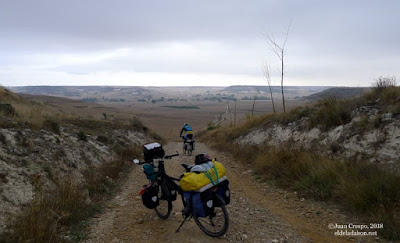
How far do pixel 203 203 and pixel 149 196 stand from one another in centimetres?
155

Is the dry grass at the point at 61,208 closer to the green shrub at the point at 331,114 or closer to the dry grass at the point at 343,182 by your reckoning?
the dry grass at the point at 343,182

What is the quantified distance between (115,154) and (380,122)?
9.94m

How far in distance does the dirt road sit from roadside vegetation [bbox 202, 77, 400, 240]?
346 millimetres

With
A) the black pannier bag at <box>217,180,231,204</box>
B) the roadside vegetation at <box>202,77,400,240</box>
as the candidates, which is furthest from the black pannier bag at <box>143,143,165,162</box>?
the roadside vegetation at <box>202,77,400,240</box>

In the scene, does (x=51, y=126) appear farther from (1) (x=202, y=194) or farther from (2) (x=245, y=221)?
(2) (x=245, y=221)

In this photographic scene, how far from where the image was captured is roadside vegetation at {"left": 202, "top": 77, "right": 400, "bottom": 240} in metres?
4.95

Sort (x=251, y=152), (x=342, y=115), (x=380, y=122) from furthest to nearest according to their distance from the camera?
1. (x=251, y=152)
2. (x=342, y=115)
3. (x=380, y=122)

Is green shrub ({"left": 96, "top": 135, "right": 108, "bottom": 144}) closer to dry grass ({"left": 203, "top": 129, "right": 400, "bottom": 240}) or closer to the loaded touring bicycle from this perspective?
dry grass ({"left": 203, "top": 129, "right": 400, "bottom": 240})

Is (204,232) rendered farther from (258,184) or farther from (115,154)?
(115,154)

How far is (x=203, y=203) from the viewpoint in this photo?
4.27 m

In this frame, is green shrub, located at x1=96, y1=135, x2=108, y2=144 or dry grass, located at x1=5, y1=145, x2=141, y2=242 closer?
dry grass, located at x1=5, y1=145, x2=141, y2=242

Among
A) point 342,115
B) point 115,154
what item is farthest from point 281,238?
point 115,154

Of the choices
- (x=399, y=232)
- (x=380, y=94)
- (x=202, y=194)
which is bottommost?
(x=399, y=232)

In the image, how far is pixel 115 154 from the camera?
1179cm
